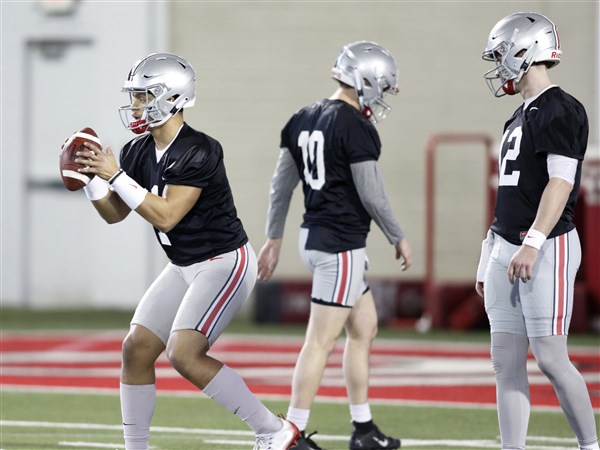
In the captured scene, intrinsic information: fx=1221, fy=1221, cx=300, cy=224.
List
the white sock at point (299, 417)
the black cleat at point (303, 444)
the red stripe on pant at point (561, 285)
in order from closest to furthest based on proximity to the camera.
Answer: the red stripe on pant at point (561, 285)
the black cleat at point (303, 444)
the white sock at point (299, 417)

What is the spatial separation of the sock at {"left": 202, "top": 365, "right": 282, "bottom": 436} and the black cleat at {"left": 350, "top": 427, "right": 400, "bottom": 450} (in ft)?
3.17

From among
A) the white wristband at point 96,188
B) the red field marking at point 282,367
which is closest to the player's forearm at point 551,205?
the white wristband at point 96,188

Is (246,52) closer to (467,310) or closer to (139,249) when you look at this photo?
(139,249)

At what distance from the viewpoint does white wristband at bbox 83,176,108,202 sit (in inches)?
197

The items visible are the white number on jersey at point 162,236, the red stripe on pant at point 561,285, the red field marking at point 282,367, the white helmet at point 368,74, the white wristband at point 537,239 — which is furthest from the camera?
the red field marking at point 282,367

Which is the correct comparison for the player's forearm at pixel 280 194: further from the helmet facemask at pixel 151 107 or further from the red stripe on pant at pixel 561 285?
the red stripe on pant at pixel 561 285

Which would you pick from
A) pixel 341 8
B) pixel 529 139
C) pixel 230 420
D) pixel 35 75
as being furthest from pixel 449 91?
pixel 529 139

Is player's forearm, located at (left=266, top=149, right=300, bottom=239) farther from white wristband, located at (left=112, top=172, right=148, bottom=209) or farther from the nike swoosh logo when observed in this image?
white wristband, located at (left=112, top=172, right=148, bottom=209)

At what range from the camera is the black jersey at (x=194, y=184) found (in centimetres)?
501

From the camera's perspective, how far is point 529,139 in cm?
487

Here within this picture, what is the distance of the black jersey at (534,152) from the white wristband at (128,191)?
4.79 ft

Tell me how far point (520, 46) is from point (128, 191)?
167 centimetres

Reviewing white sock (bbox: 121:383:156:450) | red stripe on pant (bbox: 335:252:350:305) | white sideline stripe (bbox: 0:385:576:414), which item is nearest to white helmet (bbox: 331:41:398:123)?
red stripe on pant (bbox: 335:252:350:305)

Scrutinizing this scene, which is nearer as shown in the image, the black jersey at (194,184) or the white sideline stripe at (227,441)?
the black jersey at (194,184)
